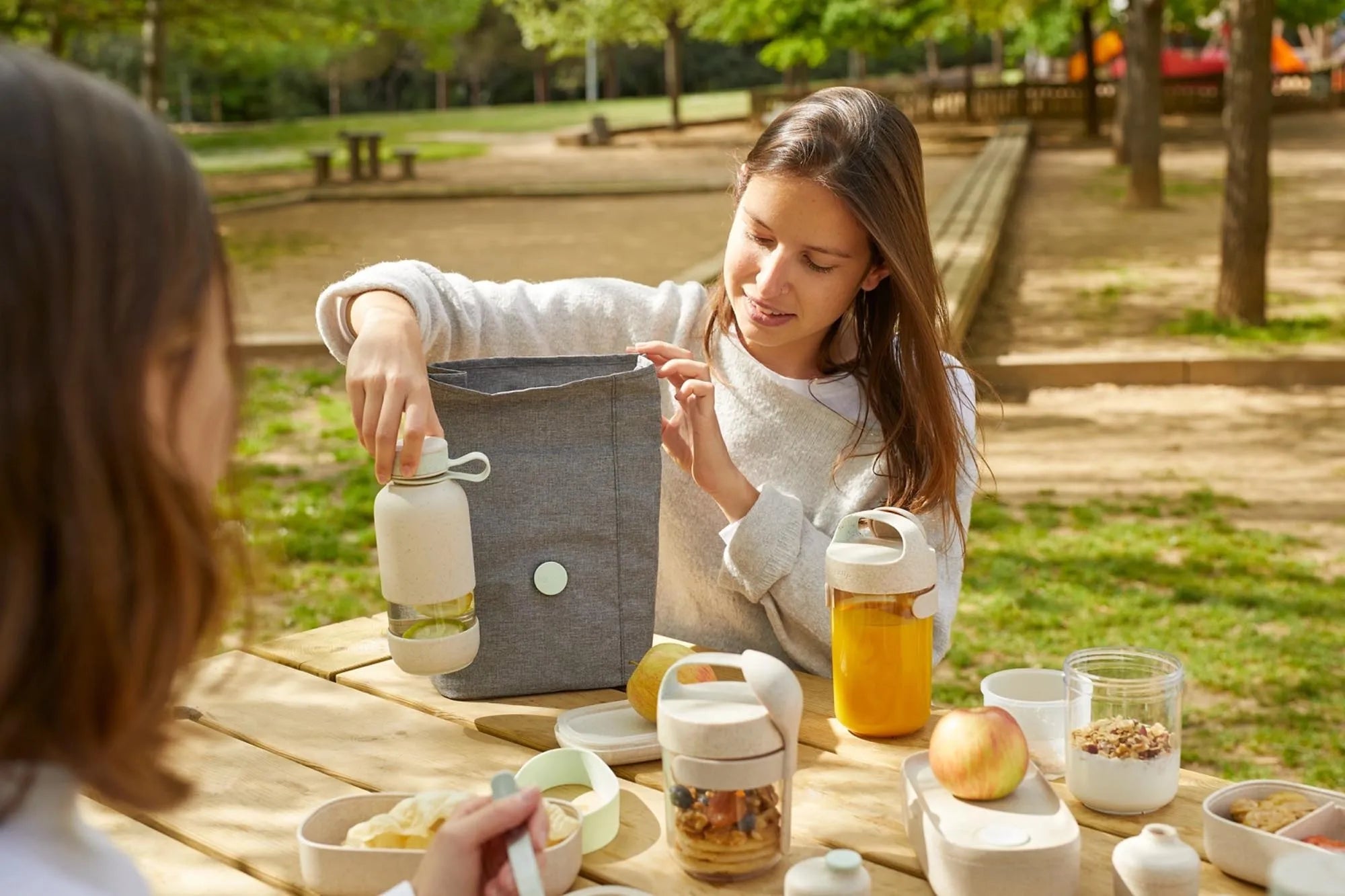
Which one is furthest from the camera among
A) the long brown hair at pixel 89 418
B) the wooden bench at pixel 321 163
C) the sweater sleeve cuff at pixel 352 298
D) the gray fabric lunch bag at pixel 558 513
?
the wooden bench at pixel 321 163

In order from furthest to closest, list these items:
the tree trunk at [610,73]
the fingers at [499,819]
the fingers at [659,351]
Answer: the tree trunk at [610,73] → the fingers at [659,351] → the fingers at [499,819]

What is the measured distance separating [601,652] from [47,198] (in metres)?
1.27

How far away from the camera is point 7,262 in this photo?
2.87 ft

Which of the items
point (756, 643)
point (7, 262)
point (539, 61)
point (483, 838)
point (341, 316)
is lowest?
point (756, 643)

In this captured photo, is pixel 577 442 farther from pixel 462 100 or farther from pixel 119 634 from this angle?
pixel 462 100

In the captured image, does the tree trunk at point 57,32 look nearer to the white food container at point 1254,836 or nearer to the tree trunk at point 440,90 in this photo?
the white food container at point 1254,836

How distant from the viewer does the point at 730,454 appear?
2396 mm

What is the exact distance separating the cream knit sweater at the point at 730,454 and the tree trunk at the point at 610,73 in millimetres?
47531

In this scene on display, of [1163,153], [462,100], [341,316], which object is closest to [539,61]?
[462,100]

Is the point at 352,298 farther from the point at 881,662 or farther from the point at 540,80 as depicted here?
the point at 540,80

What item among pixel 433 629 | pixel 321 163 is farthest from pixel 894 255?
pixel 321 163

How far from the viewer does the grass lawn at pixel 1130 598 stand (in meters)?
3.88

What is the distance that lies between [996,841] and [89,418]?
3.10 ft

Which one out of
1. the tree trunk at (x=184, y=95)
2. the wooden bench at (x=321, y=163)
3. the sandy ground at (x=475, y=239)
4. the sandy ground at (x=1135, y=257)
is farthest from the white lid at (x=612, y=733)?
the tree trunk at (x=184, y=95)
